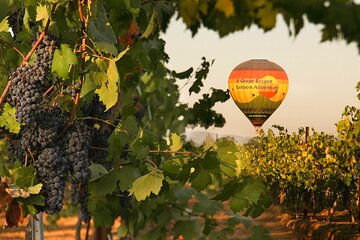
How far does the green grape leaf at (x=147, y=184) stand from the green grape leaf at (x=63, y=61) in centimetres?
62

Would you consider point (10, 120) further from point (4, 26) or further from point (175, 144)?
point (175, 144)

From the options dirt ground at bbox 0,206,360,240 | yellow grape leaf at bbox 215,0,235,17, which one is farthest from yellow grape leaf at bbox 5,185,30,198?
dirt ground at bbox 0,206,360,240

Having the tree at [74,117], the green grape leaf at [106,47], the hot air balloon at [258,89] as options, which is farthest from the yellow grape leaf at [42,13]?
the hot air balloon at [258,89]

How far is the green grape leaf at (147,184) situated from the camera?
3.13 meters

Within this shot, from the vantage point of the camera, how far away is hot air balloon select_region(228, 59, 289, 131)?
23.6 meters

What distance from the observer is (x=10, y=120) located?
2.98 metres

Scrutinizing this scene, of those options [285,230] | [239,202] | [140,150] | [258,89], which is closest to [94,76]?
[140,150]

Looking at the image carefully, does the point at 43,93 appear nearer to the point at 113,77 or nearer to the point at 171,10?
the point at 113,77

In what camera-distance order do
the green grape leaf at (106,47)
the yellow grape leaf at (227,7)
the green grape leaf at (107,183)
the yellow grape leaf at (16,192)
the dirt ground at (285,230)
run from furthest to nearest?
1. the dirt ground at (285,230)
2. the green grape leaf at (107,183)
3. the yellow grape leaf at (16,192)
4. the green grape leaf at (106,47)
5. the yellow grape leaf at (227,7)

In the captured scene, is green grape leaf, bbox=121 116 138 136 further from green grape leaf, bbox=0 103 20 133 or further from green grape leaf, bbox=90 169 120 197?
green grape leaf, bbox=0 103 20 133

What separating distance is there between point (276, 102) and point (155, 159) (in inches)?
813

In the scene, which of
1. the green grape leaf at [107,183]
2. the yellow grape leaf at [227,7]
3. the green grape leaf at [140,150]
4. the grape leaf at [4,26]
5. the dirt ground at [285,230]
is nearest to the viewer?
the yellow grape leaf at [227,7]

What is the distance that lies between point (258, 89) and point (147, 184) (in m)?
20.6

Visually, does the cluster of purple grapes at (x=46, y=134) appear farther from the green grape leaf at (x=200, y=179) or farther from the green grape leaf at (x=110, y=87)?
the green grape leaf at (x=200, y=179)
